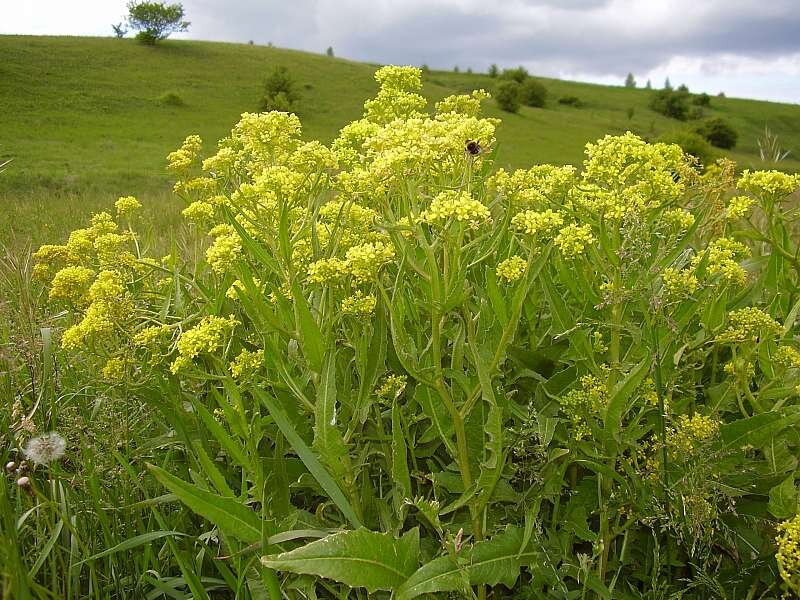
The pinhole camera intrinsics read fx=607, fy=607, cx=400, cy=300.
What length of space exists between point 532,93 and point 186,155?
60.5 metres

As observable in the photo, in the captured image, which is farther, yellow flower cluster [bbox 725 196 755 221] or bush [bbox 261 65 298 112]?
bush [bbox 261 65 298 112]

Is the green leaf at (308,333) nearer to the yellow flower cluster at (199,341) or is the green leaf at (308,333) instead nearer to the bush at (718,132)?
the yellow flower cluster at (199,341)

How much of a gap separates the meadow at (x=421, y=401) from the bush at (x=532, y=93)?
197 ft

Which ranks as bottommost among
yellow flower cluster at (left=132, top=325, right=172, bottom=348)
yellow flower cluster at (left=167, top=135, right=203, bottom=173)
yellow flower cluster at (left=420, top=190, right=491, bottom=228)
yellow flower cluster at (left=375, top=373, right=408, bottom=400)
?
yellow flower cluster at (left=375, top=373, right=408, bottom=400)

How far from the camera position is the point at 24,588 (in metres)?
1.33

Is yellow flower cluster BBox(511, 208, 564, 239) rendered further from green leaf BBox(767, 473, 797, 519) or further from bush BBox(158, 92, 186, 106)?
bush BBox(158, 92, 186, 106)

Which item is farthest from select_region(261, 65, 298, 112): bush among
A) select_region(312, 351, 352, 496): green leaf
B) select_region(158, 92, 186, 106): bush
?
select_region(312, 351, 352, 496): green leaf

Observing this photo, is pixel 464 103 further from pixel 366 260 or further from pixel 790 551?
pixel 790 551

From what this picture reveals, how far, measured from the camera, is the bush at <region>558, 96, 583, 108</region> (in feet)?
212

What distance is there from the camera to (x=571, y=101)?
65000 millimetres

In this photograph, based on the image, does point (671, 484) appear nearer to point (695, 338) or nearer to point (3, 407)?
point (695, 338)

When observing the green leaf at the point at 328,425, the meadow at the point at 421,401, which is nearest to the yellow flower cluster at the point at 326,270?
the meadow at the point at 421,401

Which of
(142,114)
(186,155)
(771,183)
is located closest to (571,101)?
(142,114)

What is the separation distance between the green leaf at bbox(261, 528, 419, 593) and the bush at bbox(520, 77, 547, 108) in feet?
199
